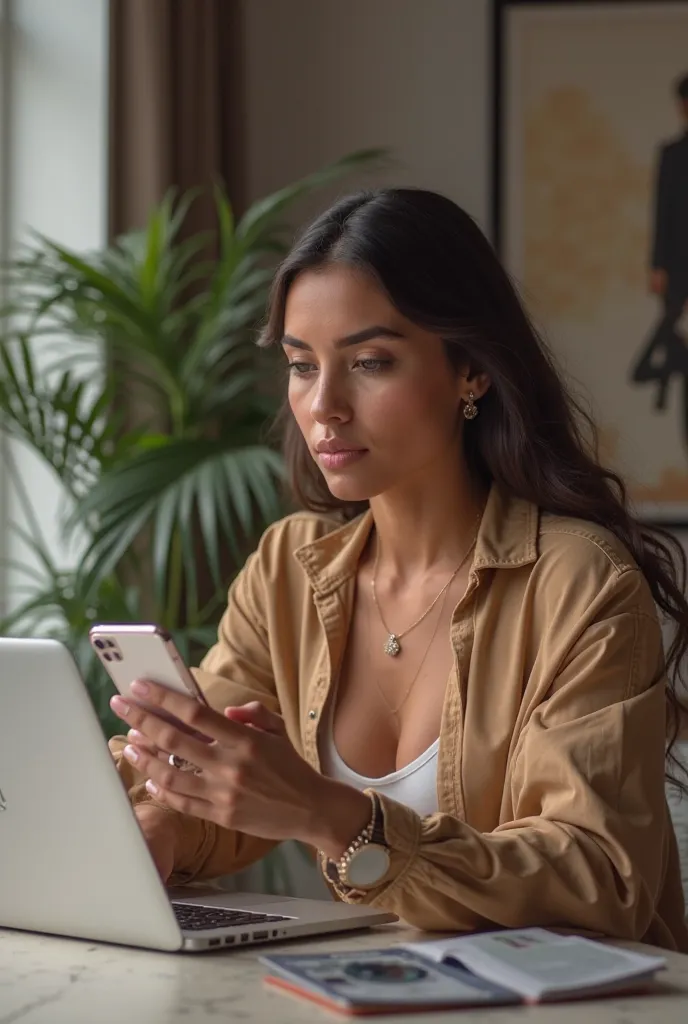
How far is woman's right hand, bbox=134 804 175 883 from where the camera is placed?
4.95 feet

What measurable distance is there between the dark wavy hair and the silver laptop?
66cm

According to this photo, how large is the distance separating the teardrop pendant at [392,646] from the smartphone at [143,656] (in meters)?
0.63

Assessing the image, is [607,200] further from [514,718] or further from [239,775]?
[239,775]

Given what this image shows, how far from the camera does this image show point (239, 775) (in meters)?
1.17

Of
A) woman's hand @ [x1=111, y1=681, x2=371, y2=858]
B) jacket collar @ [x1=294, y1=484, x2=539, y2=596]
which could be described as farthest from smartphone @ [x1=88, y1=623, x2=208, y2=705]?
jacket collar @ [x1=294, y1=484, x2=539, y2=596]

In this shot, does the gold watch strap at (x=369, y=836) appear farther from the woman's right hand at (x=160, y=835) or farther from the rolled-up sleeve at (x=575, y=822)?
the woman's right hand at (x=160, y=835)

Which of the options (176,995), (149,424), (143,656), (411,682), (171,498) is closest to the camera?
(176,995)

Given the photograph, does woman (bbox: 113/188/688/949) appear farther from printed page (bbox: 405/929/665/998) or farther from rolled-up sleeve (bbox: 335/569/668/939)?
printed page (bbox: 405/929/665/998)

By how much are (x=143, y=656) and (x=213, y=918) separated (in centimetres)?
27

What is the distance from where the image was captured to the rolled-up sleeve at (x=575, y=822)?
4.16ft

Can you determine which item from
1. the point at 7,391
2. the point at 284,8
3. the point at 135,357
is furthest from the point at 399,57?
the point at 7,391

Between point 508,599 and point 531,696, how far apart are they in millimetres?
144

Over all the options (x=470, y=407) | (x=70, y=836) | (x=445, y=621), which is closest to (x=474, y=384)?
(x=470, y=407)

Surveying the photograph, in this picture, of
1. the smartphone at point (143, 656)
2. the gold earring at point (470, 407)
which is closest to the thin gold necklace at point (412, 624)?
the gold earring at point (470, 407)
